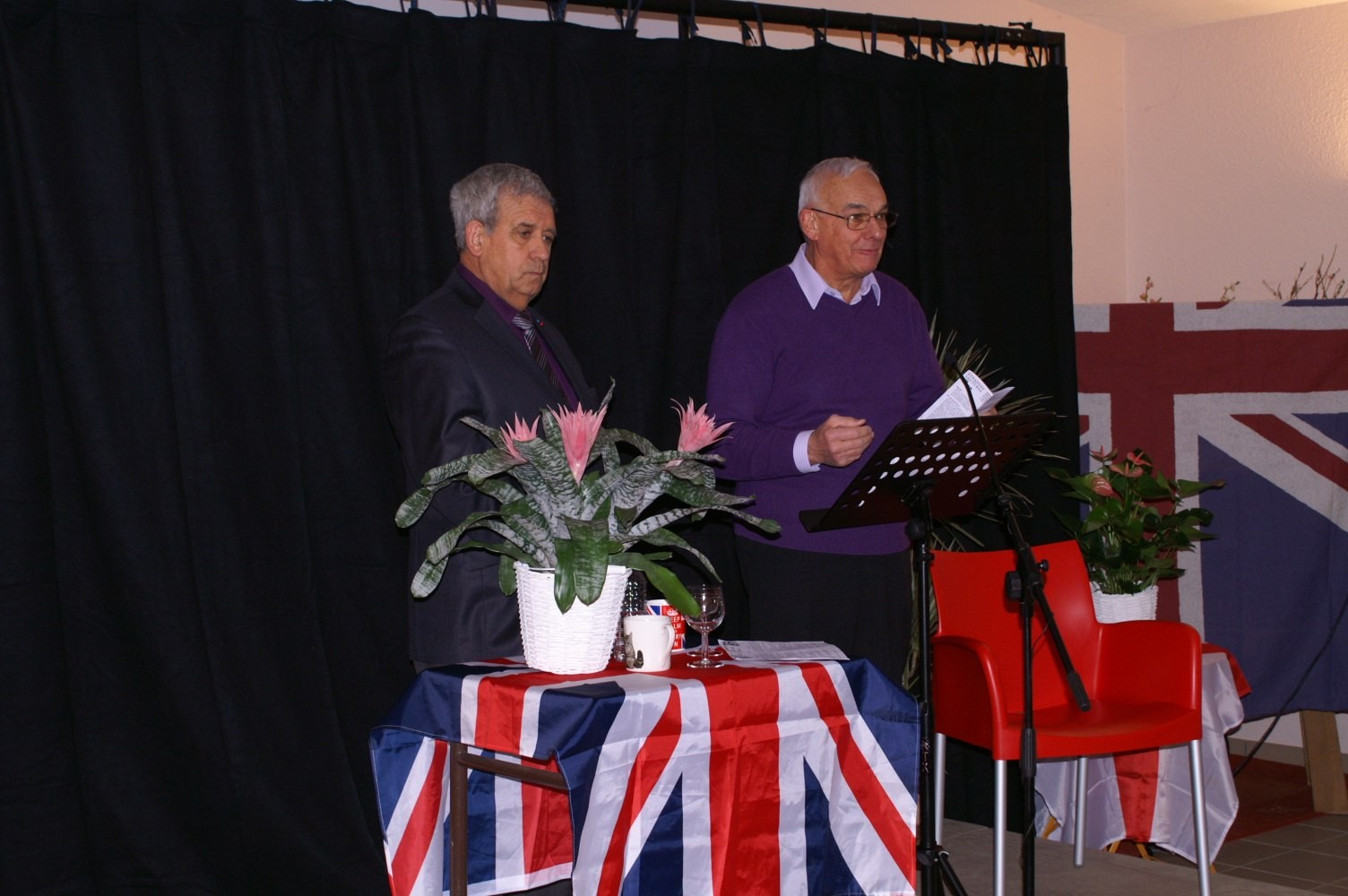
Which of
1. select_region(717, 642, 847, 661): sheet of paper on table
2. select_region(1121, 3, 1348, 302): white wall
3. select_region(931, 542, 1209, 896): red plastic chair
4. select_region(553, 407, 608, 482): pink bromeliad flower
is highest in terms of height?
select_region(1121, 3, 1348, 302): white wall

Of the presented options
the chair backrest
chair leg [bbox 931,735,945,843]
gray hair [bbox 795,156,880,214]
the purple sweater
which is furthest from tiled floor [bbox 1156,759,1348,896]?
gray hair [bbox 795,156,880,214]

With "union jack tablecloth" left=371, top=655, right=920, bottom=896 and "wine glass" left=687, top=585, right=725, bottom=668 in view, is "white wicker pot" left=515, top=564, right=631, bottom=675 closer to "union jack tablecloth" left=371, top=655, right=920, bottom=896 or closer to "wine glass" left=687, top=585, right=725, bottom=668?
"union jack tablecloth" left=371, top=655, right=920, bottom=896

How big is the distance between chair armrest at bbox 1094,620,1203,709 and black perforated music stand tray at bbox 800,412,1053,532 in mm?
941

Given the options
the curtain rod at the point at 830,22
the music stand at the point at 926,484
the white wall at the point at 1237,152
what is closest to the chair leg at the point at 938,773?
the music stand at the point at 926,484

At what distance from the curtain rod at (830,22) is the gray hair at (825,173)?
86cm

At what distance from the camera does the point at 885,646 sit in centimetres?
305

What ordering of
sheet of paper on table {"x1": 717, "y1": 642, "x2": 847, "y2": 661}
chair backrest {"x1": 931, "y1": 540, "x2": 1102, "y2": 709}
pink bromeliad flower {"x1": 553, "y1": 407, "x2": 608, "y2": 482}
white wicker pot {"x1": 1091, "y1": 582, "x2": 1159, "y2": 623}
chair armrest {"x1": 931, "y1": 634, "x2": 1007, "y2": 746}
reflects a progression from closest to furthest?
pink bromeliad flower {"x1": 553, "y1": 407, "x2": 608, "y2": 482}, sheet of paper on table {"x1": 717, "y1": 642, "x2": 847, "y2": 661}, chair armrest {"x1": 931, "y1": 634, "x2": 1007, "y2": 746}, chair backrest {"x1": 931, "y1": 540, "x2": 1102, "y2": 709}, white wicker pot {"x1": 1091, "y1": 582, "x2": 1159, "y2": 623}

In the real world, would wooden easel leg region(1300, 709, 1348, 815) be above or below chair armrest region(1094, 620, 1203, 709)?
below

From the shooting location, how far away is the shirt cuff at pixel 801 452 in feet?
9.19

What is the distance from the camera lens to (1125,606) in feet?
12.4

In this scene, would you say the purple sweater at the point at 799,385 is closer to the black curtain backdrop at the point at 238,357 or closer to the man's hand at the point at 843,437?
the man's hand at the point at 843,437

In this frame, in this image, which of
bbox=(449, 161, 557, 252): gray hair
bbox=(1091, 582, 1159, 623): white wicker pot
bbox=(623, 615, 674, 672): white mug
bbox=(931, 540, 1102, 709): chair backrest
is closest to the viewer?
bbox=(623, 615, 674, 672): white mug

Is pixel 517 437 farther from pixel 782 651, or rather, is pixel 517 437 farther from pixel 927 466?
pixel 927 466

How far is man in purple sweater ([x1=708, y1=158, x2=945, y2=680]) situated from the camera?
9.69 feet
